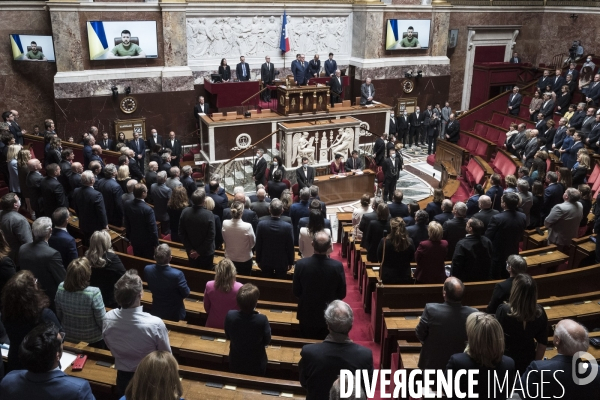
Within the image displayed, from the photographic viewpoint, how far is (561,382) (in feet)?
9.87

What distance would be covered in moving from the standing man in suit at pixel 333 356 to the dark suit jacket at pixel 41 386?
1273 mm

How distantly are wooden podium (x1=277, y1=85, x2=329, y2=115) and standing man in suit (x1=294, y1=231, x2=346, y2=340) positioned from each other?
9116 millimetres

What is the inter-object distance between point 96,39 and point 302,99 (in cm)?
520

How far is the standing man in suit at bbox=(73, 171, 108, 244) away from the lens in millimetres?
6340

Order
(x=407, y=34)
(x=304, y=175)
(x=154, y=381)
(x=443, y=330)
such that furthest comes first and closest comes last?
(x=407, y=34) → (x=304, y=175) → (x=443, y=330) → (x=154, y=381)

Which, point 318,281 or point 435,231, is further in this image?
point 435,231

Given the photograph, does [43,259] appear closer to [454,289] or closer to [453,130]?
[454,289]

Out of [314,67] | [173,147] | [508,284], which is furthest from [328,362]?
[314,67]

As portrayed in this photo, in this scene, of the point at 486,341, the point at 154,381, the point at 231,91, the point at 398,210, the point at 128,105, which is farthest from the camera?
the point at 231,91

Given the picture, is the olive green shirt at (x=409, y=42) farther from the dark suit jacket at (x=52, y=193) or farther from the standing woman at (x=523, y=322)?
the standing woman at (x=523, y=322)

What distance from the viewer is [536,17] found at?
1823cm

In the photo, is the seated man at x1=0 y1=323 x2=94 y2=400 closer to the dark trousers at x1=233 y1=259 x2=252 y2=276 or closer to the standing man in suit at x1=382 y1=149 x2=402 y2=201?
the dark trousers at x1=233 y1=259 x2=252 y2=276

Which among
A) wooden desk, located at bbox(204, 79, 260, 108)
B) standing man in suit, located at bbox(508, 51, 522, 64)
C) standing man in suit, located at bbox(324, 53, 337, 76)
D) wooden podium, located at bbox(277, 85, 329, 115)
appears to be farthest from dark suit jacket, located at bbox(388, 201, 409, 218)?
standing man in suit, located at bbox(508, 51, 522, 64)

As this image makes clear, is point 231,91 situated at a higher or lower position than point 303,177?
higher
